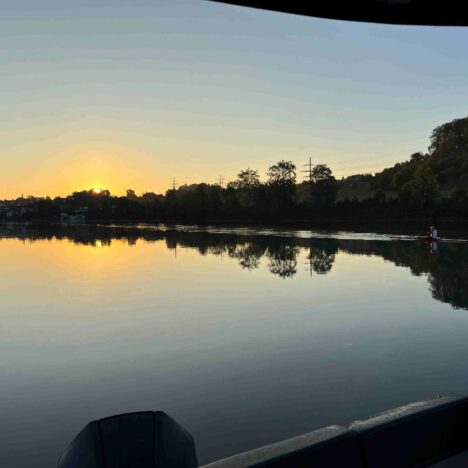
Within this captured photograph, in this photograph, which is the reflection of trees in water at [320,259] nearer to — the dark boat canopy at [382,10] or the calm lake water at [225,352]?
the calm lake water at [225,352]

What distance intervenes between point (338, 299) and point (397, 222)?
70097mm

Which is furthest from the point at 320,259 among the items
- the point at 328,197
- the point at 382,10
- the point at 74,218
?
the point at 74,218

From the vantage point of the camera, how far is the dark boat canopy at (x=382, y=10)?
5445 mm

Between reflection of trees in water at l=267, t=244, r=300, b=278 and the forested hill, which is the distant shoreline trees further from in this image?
reflection of trees in water at l=267, t=244, r=300, b=278

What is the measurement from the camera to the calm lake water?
7.49m

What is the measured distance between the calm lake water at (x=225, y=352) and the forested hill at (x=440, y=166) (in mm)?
115730

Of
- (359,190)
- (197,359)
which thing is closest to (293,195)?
(359,190)

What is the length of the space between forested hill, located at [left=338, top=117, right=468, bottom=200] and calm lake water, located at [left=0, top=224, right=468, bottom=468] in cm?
11573

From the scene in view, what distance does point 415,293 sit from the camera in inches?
724

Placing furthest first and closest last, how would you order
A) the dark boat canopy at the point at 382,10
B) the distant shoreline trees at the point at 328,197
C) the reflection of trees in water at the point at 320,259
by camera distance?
the distant shoreline trees at the point at 328,197 < the reflection of trees in water at the point at 320,259 < the dark boat canopy at the point at 382,10

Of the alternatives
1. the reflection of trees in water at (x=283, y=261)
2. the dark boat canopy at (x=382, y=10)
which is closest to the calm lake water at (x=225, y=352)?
the reflection of trees in water at (x=283, y=261)

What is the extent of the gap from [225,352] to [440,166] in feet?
508

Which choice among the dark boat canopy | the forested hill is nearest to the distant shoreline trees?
the forested hill

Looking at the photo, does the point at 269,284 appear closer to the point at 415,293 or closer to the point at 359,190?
the point at 415,293
